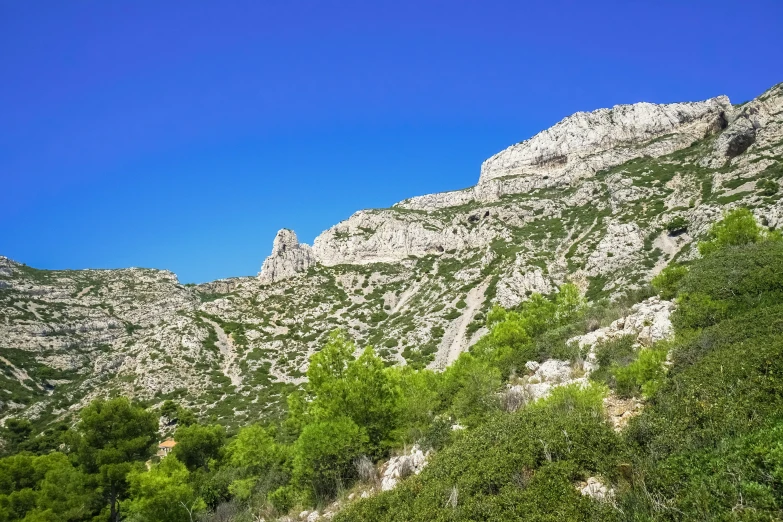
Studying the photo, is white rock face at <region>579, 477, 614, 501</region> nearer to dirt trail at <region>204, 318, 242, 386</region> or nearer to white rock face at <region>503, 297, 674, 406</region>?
white rock face at <region>503, 297, 674, 406</region>

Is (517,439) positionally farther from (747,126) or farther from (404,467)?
(747,126)

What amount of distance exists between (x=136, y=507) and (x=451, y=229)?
115m

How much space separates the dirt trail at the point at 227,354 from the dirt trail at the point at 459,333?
40.5 metres

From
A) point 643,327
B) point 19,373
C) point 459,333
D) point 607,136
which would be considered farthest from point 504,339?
point 607,136

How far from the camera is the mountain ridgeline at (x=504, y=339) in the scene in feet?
30.5

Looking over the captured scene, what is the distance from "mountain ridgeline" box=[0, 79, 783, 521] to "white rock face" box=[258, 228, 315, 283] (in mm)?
866

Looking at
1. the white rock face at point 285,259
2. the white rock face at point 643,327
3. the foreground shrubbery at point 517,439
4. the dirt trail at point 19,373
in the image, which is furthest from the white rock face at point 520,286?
the dirt trail at point 19,373

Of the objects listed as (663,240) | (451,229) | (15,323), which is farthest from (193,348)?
(663,240)

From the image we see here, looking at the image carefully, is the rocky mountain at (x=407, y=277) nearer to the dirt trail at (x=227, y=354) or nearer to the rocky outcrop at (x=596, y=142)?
the dirt trail at (x=227, y=354)

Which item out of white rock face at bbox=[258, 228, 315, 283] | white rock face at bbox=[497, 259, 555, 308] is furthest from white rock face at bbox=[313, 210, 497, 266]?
white rock face at bbox=[497, 259, 555, 308]

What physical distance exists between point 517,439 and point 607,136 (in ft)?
534

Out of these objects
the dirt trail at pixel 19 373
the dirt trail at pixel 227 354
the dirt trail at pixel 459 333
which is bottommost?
the dirt trail at pixel 459 333

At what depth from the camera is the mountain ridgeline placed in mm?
9289

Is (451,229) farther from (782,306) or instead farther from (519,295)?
(782,306)
